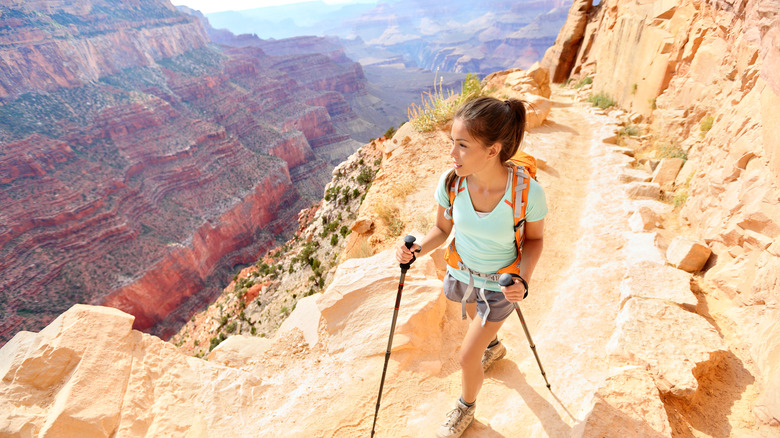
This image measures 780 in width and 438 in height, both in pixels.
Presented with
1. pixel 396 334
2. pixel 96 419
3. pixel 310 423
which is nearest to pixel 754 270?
Answer: pixel 396 334

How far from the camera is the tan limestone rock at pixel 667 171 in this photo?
6137 millimetres

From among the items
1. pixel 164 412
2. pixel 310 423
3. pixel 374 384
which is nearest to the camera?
pixel 164 412

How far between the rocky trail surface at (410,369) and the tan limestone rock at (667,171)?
7.45ft

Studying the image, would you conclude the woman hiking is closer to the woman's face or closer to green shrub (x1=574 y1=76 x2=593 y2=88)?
the woman's face

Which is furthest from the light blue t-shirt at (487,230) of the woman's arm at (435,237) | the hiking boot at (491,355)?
the hiking boot at (491,355)

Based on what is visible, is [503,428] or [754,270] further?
[754,270]

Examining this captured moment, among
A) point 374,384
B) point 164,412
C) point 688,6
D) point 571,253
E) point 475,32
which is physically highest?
point 688,6

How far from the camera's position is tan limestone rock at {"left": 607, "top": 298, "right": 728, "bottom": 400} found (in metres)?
2.67

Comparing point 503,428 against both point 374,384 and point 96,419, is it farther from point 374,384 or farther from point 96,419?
point 96,419

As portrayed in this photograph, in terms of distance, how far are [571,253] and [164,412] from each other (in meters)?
4.88

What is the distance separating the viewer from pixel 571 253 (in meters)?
5.05

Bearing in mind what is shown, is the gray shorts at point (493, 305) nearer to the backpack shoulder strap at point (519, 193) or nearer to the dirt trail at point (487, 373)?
the backpack shoulder strap at point (519, 193)

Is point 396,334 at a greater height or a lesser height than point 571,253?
greater

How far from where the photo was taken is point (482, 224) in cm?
211
